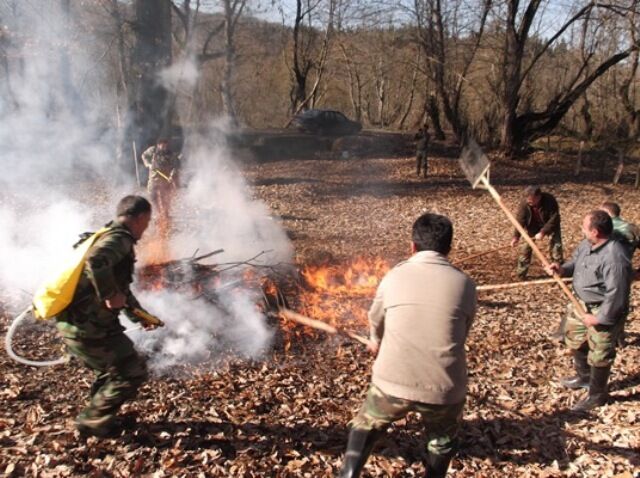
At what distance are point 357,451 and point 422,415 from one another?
1.57 feet

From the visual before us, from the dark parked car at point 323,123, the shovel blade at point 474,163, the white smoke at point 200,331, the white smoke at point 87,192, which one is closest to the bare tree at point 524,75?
the dark parked car at point 323,123

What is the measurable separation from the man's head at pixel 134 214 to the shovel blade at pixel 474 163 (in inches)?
188

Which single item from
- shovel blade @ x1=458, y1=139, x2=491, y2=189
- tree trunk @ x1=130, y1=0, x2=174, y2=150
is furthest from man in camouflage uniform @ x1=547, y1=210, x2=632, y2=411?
tree trunk @ x1=130, y1=0, x2=174, y2=150

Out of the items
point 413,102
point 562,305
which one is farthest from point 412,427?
point 413,102

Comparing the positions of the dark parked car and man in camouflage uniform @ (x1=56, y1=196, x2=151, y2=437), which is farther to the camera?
the dark parked car

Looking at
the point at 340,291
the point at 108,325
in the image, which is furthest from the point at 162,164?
the point at 108,325

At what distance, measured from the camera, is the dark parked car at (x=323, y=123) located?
25.5m

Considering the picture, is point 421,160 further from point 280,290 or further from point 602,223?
Result: point 602,223

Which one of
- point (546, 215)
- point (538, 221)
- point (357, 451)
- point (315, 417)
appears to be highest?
point (546, 215)

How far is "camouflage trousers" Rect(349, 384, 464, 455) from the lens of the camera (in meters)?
2.94

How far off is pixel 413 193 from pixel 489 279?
27.1 ft

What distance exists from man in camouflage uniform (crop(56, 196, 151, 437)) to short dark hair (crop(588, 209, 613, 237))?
3.80 metres

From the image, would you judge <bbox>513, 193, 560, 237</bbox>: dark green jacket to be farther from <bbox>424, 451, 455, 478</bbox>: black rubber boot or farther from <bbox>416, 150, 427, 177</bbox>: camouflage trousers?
<bbox>416, 150, 427, 177</bbox>: camouflage trousers

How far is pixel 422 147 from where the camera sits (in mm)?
17719
